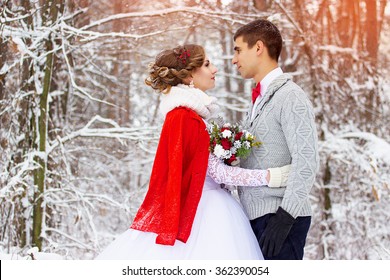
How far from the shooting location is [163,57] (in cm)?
336

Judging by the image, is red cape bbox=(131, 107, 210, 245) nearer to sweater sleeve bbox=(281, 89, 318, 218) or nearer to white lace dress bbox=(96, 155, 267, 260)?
white lace dress bbox=(96, 155, 267, 260)

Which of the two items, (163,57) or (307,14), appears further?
(307,14)

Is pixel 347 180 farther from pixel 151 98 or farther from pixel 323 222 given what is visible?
pixel 151 98

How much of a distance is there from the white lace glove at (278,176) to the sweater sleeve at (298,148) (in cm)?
9

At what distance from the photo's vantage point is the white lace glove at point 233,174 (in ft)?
9.99

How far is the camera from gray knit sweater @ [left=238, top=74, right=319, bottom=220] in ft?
9.57

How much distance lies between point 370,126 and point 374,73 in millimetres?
754

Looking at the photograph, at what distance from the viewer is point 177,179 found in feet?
9.86

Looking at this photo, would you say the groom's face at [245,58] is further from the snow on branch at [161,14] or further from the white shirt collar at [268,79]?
the snow on branch at [161,14]

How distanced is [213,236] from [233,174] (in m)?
0.35

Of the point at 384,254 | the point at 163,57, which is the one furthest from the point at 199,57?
the point at 384,254

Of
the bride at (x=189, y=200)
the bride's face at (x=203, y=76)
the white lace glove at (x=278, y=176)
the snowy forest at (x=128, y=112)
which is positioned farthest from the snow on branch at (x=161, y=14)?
A: the white lace glove at (x=278, y=176)

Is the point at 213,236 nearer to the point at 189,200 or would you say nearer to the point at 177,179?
the point at 189,200

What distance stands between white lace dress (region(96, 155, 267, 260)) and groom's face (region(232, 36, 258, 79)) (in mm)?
568
